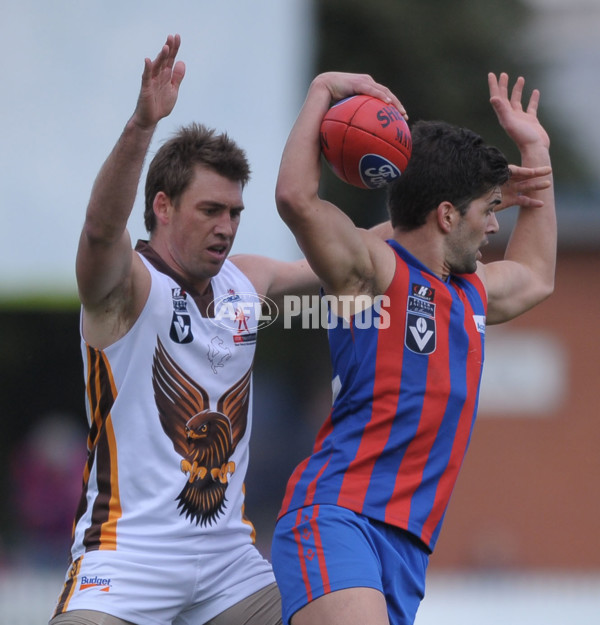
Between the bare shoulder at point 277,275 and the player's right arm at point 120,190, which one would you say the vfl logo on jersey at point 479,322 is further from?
the player's right arm at point 120,190

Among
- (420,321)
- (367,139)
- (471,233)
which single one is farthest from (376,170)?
(420,321)

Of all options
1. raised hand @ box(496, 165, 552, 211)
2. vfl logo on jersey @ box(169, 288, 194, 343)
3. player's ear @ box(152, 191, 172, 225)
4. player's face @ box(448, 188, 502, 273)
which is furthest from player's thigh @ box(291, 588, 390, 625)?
raised hand @ box(496, 165, 552, 211)

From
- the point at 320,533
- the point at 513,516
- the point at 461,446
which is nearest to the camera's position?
the point at 320,533

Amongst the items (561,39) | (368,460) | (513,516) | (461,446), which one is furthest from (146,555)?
(561,39)

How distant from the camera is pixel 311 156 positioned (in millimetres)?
3979

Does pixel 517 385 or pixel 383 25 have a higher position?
pixel 383 25

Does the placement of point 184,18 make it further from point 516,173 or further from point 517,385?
point 517,385

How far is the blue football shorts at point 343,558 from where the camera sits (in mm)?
3742

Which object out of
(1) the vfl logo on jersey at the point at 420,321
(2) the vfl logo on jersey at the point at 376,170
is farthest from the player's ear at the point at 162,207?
(1) the vfl logo on jersey at the point at 420,321

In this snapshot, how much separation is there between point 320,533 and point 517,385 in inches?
505

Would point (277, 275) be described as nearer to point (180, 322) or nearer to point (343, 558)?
point (180, 322)

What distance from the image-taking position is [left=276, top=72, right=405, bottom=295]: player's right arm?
3879 mm

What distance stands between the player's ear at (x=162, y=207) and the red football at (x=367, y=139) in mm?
906

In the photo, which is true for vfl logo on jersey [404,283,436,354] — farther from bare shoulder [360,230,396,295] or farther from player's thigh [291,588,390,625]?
player's thigh [291,588,390,625]
